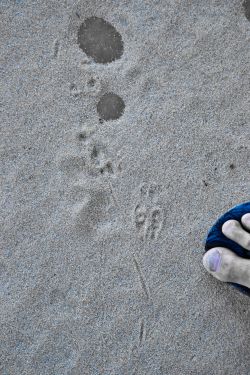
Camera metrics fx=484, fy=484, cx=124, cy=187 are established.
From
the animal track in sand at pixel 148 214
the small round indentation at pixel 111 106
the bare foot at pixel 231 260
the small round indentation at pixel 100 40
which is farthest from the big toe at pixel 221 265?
the small round indentation at pixel 100 40

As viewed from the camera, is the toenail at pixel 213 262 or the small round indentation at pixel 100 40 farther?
the small round indentation at pixel 100 40

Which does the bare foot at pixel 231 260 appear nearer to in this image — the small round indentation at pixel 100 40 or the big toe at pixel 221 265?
the big toe at pixel 221 265

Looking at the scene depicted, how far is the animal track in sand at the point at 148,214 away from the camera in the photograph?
66.7 inches

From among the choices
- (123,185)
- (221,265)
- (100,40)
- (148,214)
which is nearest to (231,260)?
(221,265)

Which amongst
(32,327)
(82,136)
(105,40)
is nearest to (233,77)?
(105,40)

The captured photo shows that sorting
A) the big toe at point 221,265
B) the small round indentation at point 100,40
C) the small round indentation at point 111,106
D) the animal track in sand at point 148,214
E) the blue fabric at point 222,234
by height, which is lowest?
the big toe at point 221,265

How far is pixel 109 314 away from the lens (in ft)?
5.46

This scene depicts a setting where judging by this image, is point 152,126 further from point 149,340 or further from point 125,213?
point 149,340

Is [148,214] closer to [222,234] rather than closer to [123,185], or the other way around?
[123,185]

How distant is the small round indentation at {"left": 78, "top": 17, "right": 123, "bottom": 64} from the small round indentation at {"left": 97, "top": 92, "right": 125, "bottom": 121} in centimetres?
13

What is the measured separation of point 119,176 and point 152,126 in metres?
0.22

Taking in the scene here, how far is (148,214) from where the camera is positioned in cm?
170

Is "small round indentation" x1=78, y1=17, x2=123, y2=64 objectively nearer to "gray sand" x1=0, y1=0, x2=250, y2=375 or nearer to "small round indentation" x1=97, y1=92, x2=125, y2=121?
"gray sand" x1=0, y1=0, x2=250, y2=375

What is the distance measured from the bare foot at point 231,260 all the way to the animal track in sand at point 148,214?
199 mm
